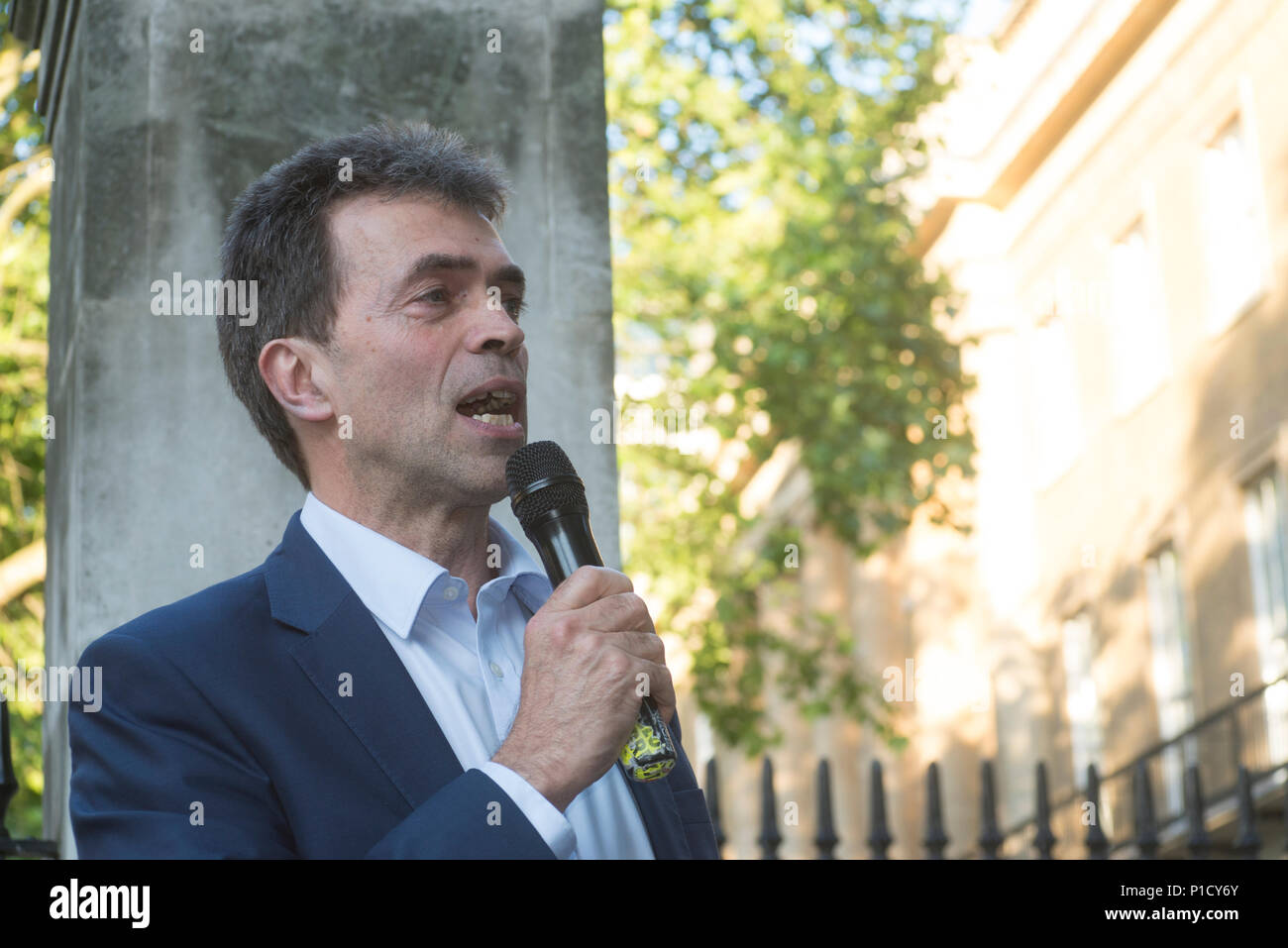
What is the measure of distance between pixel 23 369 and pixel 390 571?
1147cm

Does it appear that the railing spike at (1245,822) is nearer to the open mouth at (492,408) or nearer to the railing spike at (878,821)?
the railing spike at (878,821)

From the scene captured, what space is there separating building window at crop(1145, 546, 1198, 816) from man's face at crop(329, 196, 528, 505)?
59.6ft

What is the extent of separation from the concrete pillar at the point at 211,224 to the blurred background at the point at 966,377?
263 centimetres

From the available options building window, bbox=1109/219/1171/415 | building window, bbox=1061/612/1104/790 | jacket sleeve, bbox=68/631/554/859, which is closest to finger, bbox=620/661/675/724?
jacket sleeve, bbox=68/631/554/859

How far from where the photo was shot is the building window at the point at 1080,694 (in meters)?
22.9

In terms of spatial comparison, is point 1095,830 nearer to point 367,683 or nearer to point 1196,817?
point 1196,817

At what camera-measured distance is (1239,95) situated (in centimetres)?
1816

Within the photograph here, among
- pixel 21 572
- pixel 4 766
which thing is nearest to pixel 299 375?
pixel 4 766

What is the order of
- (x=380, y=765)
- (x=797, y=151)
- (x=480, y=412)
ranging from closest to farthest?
(x=380, y=765), (x=480, y=412), (x=797, y=151)

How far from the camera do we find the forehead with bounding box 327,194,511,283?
2639 mm

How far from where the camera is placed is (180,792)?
2.10 m
